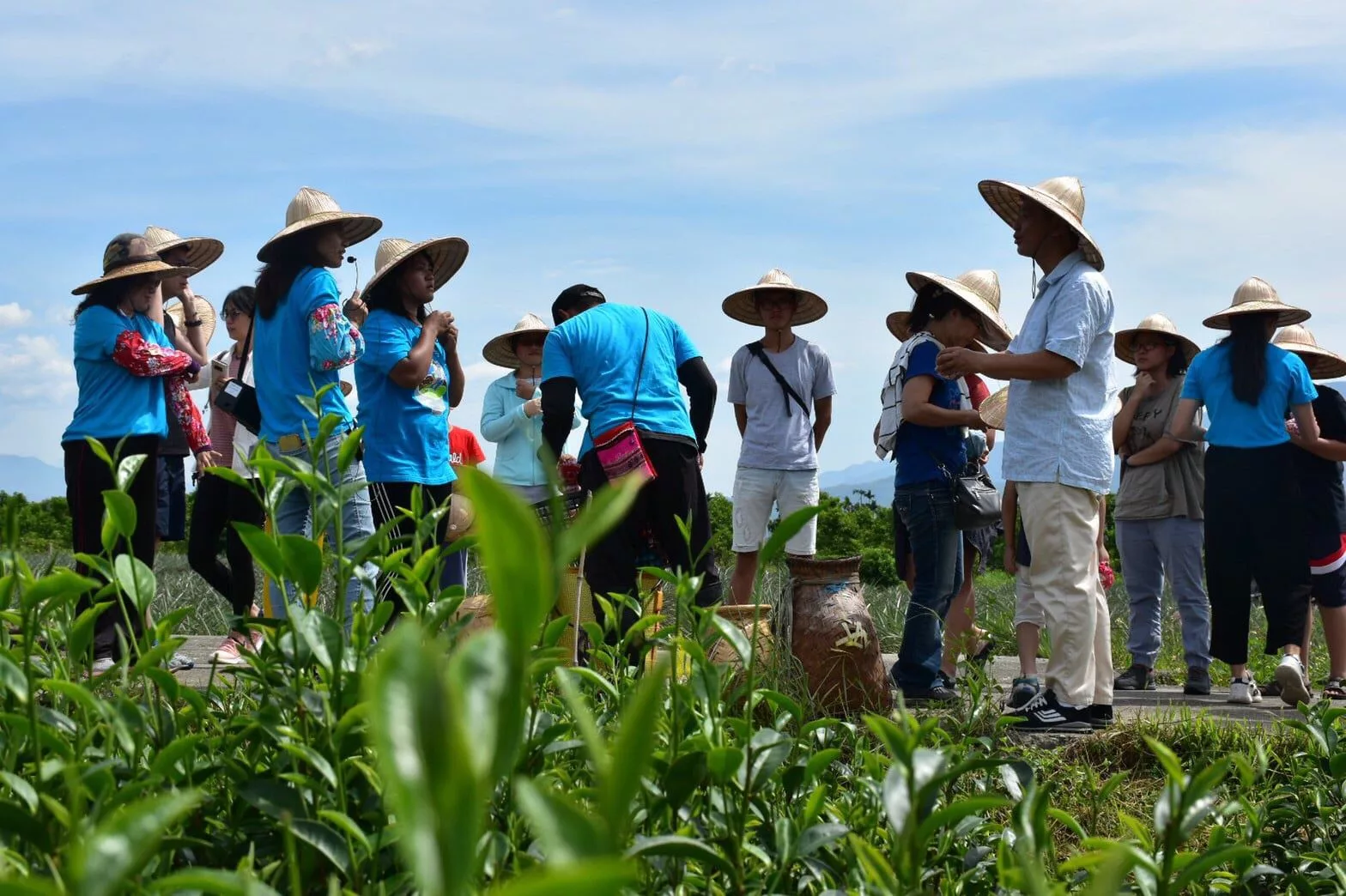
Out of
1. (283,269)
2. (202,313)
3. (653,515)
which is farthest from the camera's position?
(202,313)

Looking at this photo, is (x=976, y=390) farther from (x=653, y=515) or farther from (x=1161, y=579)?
(x=653, y=515)

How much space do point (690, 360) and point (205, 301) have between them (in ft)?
11.0

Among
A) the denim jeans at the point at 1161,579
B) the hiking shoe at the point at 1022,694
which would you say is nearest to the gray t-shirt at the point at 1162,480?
the denim jeans at the point at 1161,579

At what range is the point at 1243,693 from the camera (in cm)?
539

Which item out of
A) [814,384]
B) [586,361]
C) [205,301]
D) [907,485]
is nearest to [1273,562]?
[907,485]

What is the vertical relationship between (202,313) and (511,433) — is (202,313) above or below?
above

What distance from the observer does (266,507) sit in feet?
4.44

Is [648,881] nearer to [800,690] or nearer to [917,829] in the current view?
[917,829]

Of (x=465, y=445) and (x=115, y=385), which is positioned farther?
(x=465, y=445)

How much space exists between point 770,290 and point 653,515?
1.92 meters

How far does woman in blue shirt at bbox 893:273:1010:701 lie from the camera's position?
16.3 ft

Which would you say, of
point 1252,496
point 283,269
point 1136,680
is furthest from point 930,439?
point 283,269

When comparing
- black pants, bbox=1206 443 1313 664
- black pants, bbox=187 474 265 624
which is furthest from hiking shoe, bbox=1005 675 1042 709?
black pants, bbox=187 474 265 624

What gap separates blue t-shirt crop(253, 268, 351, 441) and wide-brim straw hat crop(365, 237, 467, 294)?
1.46ft
